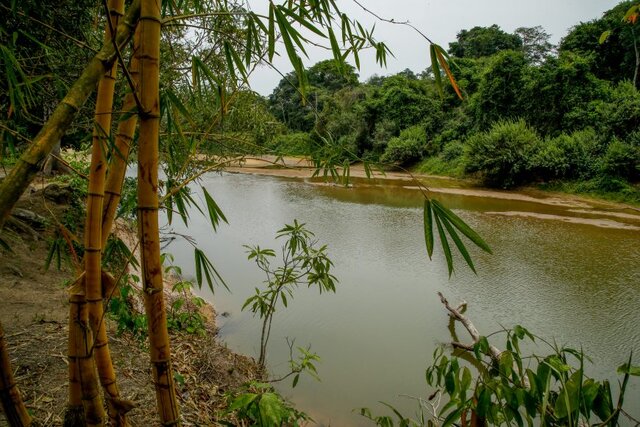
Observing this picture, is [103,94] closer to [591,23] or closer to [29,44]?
[29,44]

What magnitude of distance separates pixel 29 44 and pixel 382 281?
15.5 ft

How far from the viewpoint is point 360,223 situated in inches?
358

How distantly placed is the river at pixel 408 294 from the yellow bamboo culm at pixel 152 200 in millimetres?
2272

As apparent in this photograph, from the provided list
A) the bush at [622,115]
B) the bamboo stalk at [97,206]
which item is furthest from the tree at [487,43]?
the bamboo stalk at [97,206]

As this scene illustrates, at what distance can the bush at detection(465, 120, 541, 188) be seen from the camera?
1362 centimetres

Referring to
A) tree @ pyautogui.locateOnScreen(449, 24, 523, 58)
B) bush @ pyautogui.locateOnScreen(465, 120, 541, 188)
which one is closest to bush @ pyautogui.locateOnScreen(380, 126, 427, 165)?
bush @ pyautogui.locateOnScreen(465, 120, 541, 188)

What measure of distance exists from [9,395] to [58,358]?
134 cm

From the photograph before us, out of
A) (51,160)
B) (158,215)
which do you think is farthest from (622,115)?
(158,215)

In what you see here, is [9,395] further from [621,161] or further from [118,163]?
[621,161]

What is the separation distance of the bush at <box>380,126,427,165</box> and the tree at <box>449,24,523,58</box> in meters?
10.9

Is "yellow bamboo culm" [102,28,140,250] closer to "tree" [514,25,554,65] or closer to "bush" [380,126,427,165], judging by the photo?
"bush" [380,126,427,165]

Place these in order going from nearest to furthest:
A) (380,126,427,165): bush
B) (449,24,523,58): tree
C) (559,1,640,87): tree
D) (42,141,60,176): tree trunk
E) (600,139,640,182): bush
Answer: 1. (42,141,60,176): tree trunk
2. (600,139,640,182): bush
3. (559,1,640,87): tree
4. (380,126,427,165): bush
5. (449,24,523,58): tree

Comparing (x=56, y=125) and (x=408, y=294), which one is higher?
(x=56, y=125)

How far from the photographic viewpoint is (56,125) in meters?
0.68
